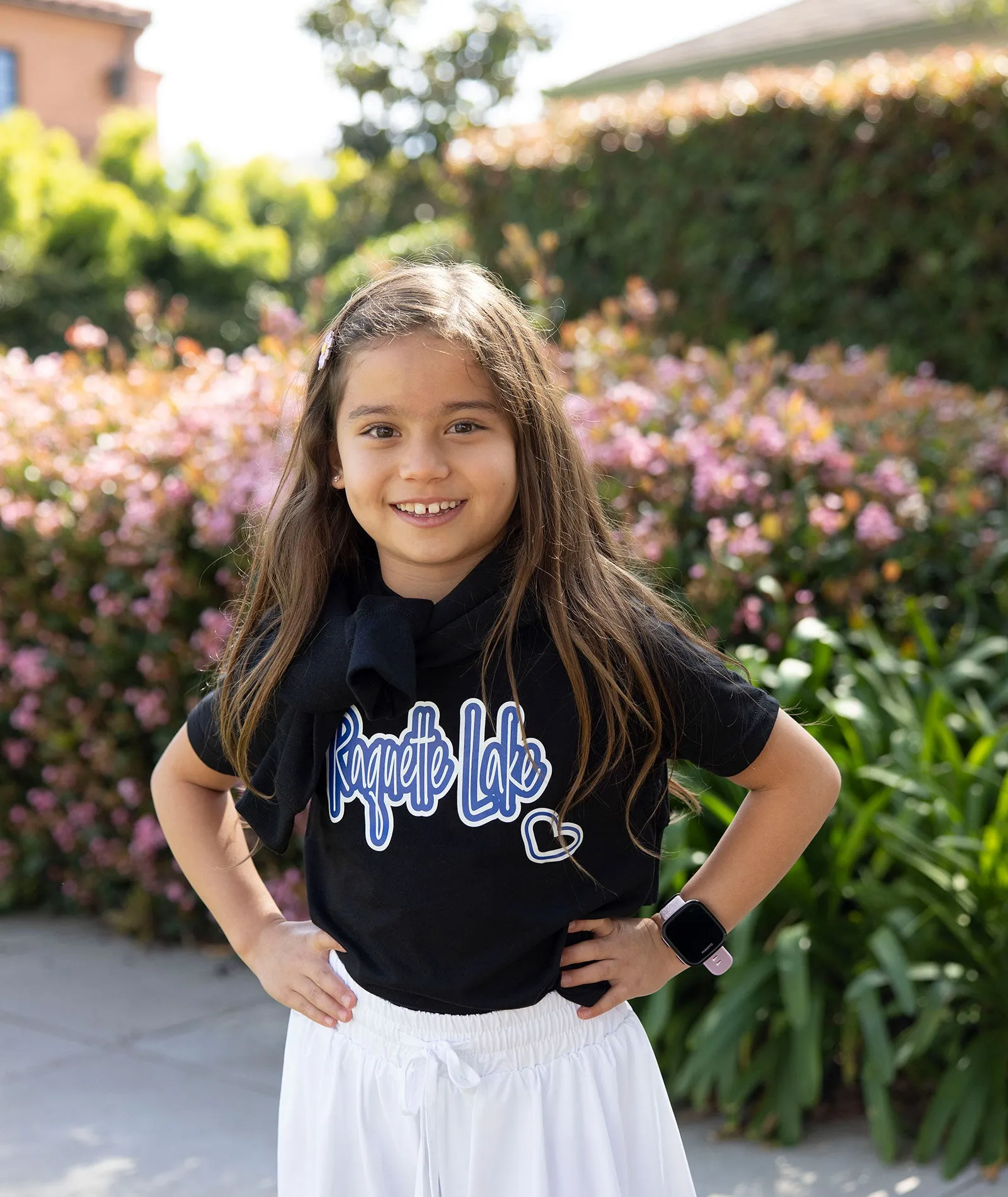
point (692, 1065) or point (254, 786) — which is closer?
point (254, 786)

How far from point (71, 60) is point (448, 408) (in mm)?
29385

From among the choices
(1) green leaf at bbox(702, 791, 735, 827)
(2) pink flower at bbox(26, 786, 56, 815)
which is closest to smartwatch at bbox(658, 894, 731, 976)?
(1) green leaf at bbox(702, 791, 735, 827)

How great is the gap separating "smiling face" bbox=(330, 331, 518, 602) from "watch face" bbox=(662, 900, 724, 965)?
55cm

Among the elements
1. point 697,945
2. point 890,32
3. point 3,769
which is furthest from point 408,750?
point 890,32

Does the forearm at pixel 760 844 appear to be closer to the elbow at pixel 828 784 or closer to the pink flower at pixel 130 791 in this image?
the elbow at pixel 828 784

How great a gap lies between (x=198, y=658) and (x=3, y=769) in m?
1.18

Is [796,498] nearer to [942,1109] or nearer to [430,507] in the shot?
[942,1109]

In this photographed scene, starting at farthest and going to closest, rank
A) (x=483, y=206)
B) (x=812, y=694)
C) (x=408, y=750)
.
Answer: (x=483, y=206)
(x=812, y=694)
(x=408, y=750)

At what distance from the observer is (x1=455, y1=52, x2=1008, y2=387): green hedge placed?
6664 millimetres

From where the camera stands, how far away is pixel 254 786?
1958mm

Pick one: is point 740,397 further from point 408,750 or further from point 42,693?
point 408,750

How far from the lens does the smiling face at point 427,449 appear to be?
1784 millimetres

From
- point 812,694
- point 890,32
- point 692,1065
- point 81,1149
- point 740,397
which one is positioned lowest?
point 81,1149

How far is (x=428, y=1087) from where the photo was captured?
69.4 inches
